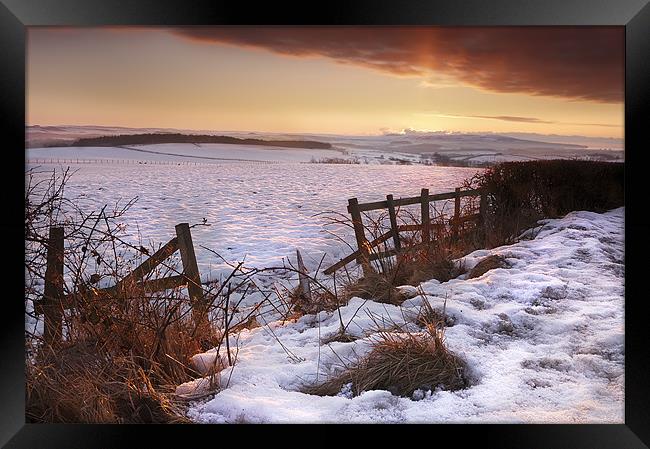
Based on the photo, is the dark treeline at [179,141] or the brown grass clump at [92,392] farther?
the dark treeline at [179,141]

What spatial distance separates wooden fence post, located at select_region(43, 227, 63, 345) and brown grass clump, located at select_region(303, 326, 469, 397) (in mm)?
1374

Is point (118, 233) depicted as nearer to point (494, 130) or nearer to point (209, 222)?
point (209, 222)

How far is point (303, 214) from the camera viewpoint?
10.9 feet

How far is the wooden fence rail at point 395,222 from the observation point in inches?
132

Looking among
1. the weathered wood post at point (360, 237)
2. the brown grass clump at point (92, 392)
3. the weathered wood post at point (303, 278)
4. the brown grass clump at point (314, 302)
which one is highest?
the weathered wood post at point (360, 237)

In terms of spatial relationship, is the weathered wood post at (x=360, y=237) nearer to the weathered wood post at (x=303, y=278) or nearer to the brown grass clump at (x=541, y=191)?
the weathered wood post at (x=303, y=278)

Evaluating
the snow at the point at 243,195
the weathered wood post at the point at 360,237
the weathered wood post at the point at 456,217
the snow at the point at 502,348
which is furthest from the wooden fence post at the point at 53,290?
the weathered wood post at the point at 456,217

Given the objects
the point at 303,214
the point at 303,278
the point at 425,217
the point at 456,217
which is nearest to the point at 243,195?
the point at 303,214

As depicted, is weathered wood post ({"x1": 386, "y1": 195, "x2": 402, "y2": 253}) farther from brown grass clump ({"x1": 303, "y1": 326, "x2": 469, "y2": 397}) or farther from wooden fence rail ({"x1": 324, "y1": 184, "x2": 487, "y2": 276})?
brown grass clump ({"x1": 303, "y1": 326, "x2": 469, "y2": 397})

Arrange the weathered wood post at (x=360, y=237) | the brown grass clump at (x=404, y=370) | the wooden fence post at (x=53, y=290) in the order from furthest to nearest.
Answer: the weathered wood post at (x=360, y=237) → the wooden fence post at (x=53, y=290) → the brown grass clump at (x=404, y=370)

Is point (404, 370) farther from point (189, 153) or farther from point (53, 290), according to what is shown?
point (53, 290)
